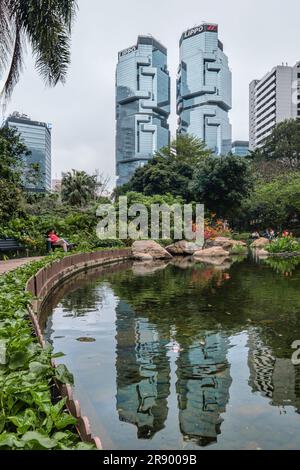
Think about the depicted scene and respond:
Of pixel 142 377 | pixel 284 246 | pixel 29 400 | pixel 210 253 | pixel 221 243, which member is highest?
pixel 221 243

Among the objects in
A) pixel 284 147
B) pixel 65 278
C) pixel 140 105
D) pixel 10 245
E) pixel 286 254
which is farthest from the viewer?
pixel 140 105

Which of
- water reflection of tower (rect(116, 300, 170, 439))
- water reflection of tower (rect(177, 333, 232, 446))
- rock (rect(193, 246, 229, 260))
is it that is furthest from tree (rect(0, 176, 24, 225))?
rock (rect(193, 246, 229, 260))

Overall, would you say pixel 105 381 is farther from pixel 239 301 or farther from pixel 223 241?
pixel 223 241

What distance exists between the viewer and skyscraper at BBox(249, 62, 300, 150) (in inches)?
4213

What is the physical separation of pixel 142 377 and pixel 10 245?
50.4 ft

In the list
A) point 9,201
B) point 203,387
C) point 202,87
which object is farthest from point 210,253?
point 202,87

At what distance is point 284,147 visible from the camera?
6138cm

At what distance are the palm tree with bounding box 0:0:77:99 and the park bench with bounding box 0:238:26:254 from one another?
8229 mm

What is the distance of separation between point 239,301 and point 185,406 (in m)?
6.59

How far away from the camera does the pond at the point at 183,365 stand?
4262mm

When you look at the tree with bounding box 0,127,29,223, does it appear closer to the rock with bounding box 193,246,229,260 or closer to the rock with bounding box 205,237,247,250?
the rock with bounding box 193,246,229,260

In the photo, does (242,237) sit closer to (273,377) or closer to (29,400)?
(273,377)

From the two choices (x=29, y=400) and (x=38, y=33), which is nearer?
(x=29, y=400)
